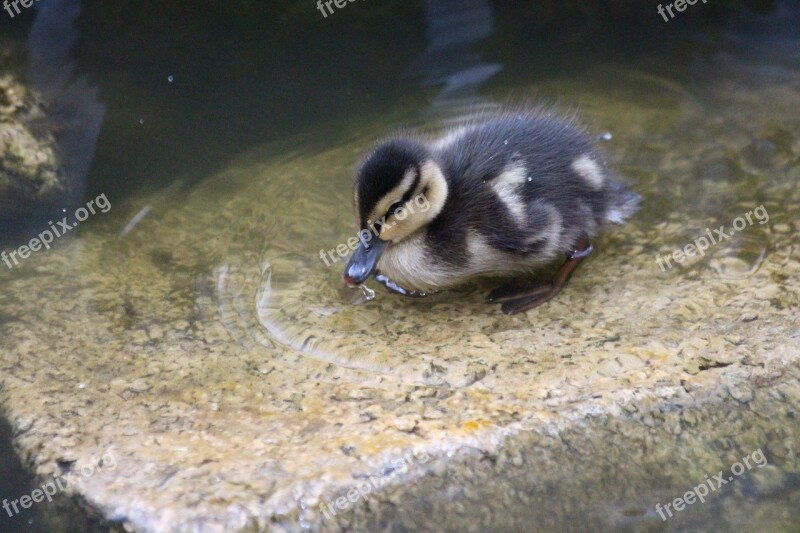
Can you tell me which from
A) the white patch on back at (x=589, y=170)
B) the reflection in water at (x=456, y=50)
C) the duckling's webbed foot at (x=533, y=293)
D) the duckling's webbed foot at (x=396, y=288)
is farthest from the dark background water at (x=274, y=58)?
the duckling's webbed foot at (x=533, y=293)

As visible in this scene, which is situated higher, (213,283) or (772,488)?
(213,283)

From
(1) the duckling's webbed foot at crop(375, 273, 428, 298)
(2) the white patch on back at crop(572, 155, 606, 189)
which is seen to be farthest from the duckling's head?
(2) the white patch on back at crop(572, 155, 606, 189)

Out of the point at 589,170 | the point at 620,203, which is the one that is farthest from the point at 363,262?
the point at 620,203

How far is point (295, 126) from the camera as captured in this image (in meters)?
3.92

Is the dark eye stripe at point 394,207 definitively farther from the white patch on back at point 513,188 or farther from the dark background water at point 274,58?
the dark background water at point 274,58

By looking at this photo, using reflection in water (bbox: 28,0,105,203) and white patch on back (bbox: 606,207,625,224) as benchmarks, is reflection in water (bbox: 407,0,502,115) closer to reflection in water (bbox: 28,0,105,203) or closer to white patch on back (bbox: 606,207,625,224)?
white patch on back (bbox: 606,207,625,224)

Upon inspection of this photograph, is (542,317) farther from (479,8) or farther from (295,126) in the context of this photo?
(479,8)

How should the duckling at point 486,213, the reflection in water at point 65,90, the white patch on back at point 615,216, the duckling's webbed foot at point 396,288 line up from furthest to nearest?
the reflection in water at point 65,90 < the white patch on back at point 615,216 < the duckling's webbed foot at point 396,288 < the duckling at point 486,213

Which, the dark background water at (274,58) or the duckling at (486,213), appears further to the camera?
the dark background water at (274,58)

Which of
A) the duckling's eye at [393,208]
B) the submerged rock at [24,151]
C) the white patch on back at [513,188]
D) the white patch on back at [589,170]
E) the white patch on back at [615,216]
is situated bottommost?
the white patch on back at [615,216]

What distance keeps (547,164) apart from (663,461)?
121 cm

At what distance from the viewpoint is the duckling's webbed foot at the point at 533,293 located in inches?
109

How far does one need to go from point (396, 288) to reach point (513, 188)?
54 centimetres

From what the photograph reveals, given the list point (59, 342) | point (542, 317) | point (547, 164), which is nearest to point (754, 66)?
point (547, 164)
